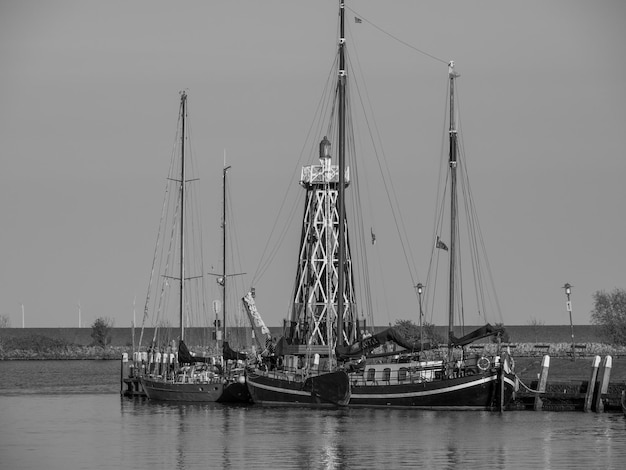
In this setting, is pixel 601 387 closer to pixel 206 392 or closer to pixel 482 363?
pixel 482 363

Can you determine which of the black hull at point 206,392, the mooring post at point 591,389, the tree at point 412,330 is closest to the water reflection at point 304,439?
the mooring post at point 591,389

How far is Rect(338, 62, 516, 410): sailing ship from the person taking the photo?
274ft

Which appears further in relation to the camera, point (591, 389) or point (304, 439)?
point (591, 389)

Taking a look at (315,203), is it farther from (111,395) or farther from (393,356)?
(393,356)

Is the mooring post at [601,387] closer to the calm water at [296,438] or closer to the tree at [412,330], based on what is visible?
the calm water at [296,438]

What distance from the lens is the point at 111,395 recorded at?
374 feet

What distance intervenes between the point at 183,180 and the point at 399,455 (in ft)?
153

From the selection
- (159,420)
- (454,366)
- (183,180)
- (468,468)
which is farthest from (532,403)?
(183,180)

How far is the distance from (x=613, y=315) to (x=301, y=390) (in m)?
75.8

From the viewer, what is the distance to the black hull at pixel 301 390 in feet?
289

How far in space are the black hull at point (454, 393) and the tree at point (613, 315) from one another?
75.8 meters

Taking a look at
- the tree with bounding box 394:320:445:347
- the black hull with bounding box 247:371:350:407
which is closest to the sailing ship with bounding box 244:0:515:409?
the black hull with bounding box 247:371:350:407

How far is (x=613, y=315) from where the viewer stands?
15862 cm

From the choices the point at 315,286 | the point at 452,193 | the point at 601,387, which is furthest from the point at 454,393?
the point at 315,286
